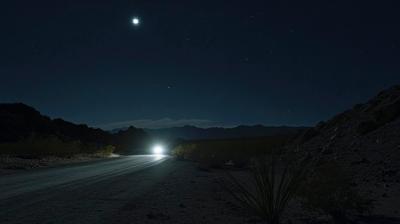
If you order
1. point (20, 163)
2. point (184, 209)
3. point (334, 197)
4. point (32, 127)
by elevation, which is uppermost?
point (32, 127)

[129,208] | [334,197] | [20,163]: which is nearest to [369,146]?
[334,197]

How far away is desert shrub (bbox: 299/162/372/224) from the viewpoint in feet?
32.9

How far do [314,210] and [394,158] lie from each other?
11.5 m

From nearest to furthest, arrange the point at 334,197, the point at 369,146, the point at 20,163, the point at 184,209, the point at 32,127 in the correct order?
1. the point at 334,197
2. the point at 184,209
3. the point at 369,146
4. the point at 20,163
5. the point at 32,127

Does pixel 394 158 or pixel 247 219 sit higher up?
pixel 394 158

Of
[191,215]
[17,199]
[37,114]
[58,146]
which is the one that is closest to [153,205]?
[191,215]

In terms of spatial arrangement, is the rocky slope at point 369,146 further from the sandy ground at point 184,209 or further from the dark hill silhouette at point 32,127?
the dark hill silhouette at point 32,127

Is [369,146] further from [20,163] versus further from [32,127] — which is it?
[32,127]

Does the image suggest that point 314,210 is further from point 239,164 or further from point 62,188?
point 239,164

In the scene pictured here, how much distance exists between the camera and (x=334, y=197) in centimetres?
1023

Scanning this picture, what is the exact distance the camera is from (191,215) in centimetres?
1062

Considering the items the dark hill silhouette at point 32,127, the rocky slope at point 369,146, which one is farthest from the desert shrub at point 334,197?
the dark hill silhouette at point 32,127

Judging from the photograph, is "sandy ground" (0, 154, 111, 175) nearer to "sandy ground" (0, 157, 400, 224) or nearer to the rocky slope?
"sandy ground" (0, 157, 400, 224)

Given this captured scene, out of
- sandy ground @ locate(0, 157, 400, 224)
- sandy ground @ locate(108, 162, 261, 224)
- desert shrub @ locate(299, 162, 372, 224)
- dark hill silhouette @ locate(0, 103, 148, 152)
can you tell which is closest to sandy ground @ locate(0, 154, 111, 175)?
sandy ground @ locate(0, 157, 400, 224)
